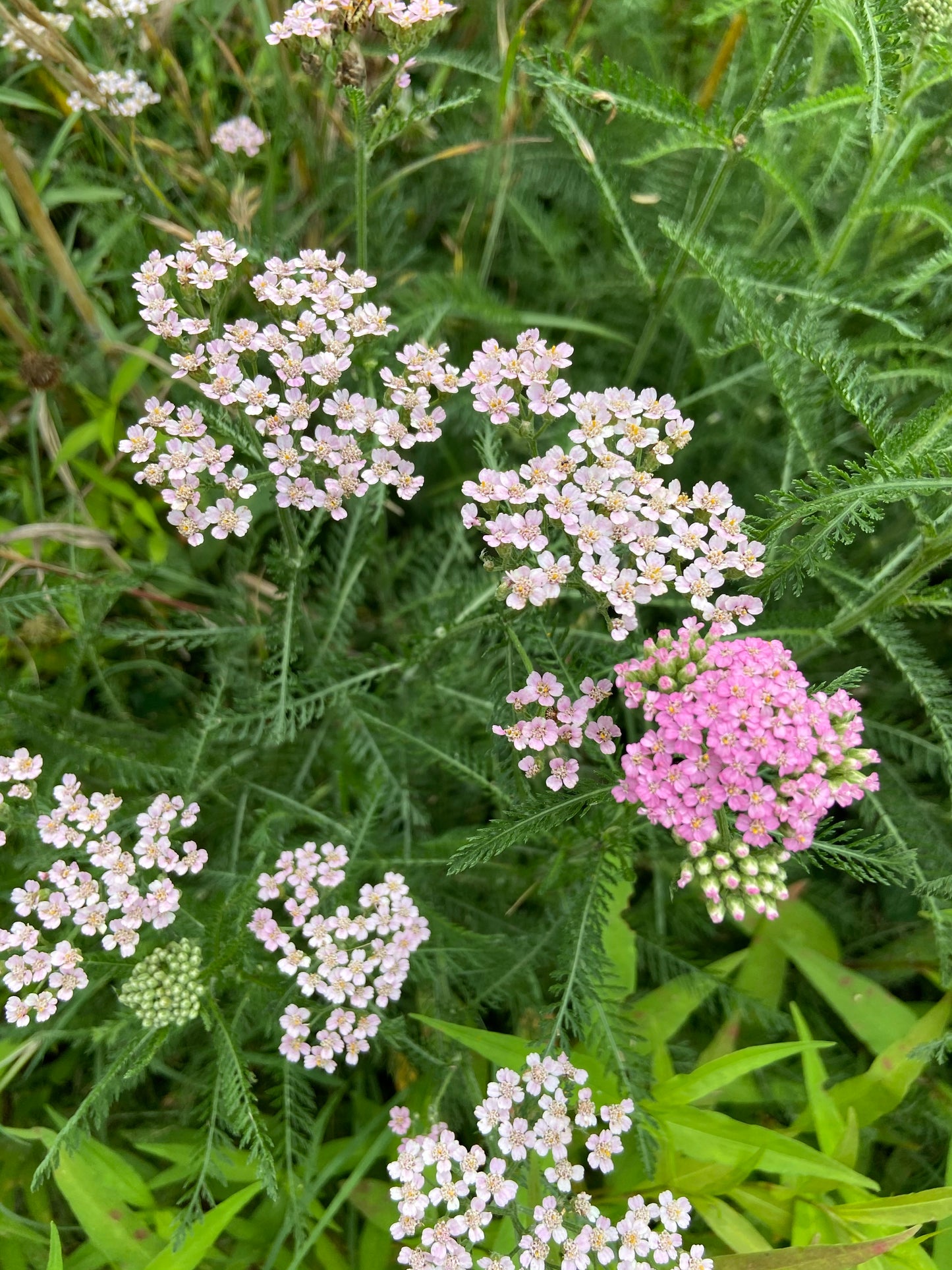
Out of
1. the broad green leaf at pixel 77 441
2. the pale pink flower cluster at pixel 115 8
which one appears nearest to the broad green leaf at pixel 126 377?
the broad green leaf at pixel 77 441

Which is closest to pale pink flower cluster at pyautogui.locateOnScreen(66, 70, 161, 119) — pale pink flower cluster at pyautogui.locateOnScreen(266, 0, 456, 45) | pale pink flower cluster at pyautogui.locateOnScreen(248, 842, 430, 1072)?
pale pink flower cluster at pyautogui.locateOnScreen(266, 0, 456, 45)

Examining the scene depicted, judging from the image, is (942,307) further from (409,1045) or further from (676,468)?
(409,1045)

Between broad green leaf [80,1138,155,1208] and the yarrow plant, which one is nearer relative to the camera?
broad green leaf [80,1138,155,1208]

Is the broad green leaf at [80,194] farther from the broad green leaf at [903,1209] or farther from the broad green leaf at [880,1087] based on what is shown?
the broad green leaf at [903,1209]

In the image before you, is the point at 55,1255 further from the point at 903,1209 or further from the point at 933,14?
the point at 933,14

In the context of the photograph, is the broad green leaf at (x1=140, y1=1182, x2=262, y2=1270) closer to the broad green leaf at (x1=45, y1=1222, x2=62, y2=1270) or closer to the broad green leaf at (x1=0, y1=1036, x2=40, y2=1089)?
the broad green leaf at (x1=45, y1=1222, x2=62, y2=1270)
